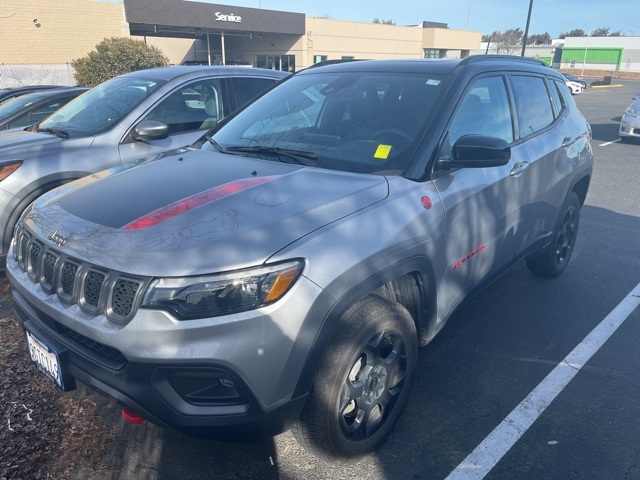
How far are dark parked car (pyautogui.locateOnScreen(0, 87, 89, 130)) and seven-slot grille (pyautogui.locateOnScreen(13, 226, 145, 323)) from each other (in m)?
5.20

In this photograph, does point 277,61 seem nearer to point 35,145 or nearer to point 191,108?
point 191,108

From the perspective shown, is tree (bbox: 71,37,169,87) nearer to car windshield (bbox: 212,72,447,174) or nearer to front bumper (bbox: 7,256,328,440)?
car windshield (bbox: 212,72,447,174)

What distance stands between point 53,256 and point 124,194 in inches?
17.5

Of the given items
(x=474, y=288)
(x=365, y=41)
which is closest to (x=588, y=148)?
(x=474, y=288)

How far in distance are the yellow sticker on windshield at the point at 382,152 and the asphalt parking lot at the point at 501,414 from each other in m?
1.43

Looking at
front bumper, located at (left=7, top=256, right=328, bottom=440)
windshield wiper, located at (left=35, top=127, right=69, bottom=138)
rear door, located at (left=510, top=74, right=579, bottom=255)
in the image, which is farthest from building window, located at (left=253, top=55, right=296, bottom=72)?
front bumper, located at (left=7, top=256, right=328, bottom=440)

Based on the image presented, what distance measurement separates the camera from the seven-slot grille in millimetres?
2072

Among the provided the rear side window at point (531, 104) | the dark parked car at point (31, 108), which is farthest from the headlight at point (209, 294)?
the dark parked car at point (31, 108)

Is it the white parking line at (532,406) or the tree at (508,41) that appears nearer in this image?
the white parking line at (532,406)

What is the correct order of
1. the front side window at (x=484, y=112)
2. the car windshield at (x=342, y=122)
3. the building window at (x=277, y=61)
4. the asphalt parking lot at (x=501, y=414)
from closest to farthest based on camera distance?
the asphalt parking lot at (x=501, y=414) → the car windshield at (x=342, y=122) → the front side window at (x=484, y=112) → the building window at (x=277, y=61)

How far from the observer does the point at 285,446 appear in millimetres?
2807

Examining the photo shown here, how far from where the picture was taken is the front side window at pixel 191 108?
16.8 ft

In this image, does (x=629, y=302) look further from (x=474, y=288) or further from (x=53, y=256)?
(x=53, y=256)

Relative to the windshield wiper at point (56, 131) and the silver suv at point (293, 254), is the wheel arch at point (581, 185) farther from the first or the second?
the windshield wiper at point (56, 131)
